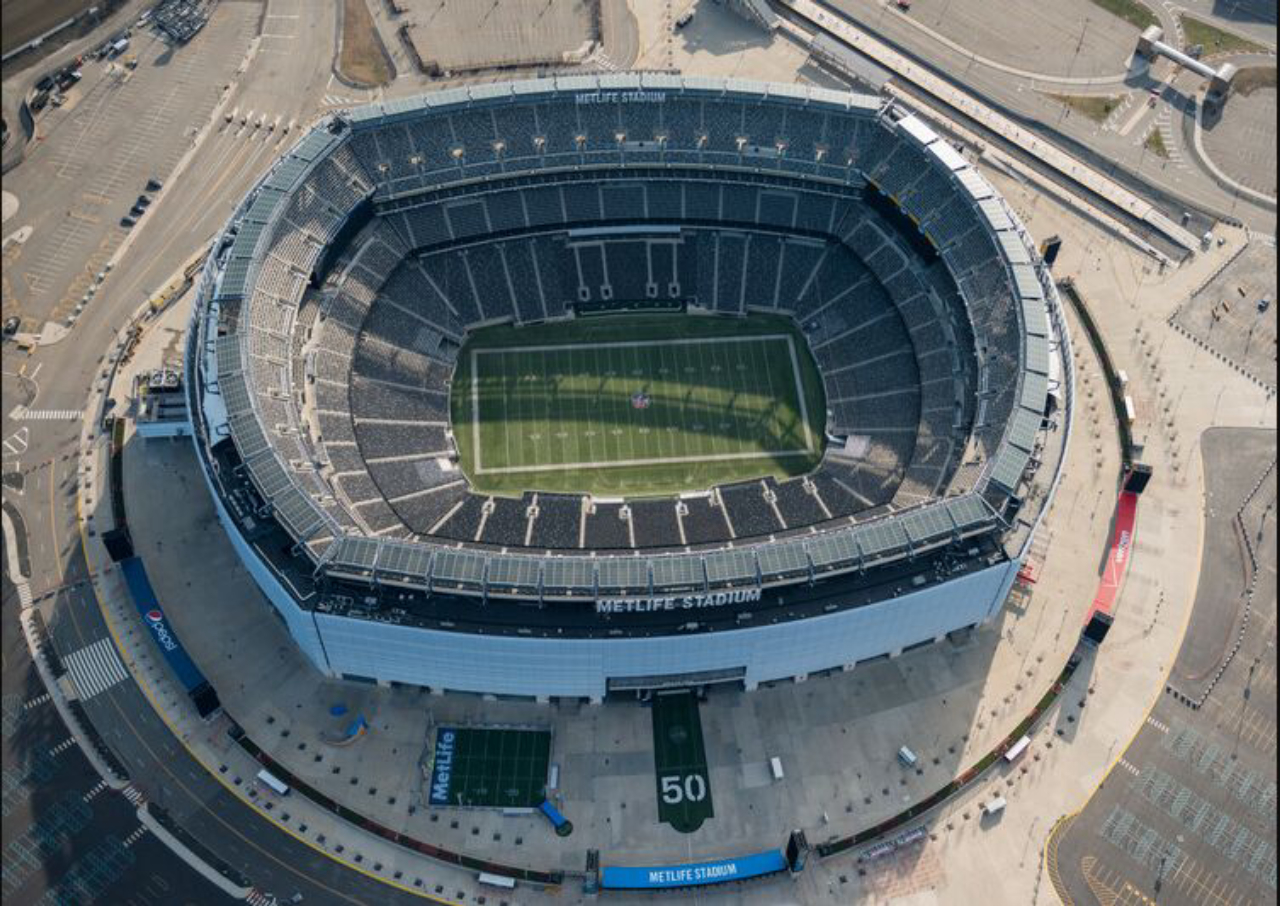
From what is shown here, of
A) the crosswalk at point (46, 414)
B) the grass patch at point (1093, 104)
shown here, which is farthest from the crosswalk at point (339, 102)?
the grass patch at point (1093, 104)

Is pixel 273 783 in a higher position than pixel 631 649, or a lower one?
lower

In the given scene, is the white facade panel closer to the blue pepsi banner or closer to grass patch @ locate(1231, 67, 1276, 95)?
the blue pepsi banner

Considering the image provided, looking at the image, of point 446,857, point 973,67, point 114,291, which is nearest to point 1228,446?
point 973,67

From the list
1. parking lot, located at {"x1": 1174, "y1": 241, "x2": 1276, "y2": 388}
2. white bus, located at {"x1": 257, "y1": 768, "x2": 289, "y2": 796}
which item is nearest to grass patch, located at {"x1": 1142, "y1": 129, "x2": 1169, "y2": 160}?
parking lot, located at {"x1": 1174, "y1": 241, "x2": 1276, "y2": 388}

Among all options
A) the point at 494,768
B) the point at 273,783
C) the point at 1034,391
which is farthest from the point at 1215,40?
the point at 273,783

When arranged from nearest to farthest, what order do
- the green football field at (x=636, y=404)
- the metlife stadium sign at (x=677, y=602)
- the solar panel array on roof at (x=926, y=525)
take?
the metlife stadium sign at (x=677, y=602), the solar panel array on roof at (x=926, y=525), the green football field at (x=636, y=404)

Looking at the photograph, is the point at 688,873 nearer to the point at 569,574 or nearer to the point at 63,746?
the point at 569,574

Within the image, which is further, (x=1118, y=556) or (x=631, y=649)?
(x=1118, y=556)

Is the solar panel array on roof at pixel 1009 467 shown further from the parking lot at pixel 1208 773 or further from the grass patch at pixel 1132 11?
the grass patch at pixel 1132 11
